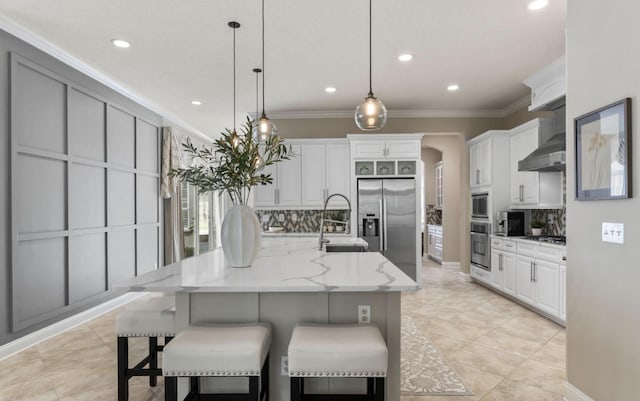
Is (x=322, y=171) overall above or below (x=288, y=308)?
above

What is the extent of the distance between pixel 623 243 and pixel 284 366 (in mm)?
1906

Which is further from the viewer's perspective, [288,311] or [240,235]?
[240,235]

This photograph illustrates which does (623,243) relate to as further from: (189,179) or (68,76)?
(68,76)

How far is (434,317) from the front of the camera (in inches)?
172

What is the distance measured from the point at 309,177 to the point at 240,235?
13.2 feet

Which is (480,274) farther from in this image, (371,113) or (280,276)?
(280,276)

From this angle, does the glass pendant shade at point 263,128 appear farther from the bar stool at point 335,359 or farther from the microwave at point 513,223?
the microwave at point 513,223

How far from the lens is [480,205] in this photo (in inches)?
230

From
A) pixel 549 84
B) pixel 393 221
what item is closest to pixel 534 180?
pixel 549 84

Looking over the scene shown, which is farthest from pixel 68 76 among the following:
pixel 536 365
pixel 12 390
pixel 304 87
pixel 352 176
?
pixel 536 365

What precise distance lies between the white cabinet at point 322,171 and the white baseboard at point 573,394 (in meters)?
4.15

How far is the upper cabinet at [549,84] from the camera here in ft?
12.4

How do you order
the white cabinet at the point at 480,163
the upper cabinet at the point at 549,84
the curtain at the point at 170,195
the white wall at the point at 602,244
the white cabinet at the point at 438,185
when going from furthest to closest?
the white cabinet at the point at 438,185 < the curtain at the point at 170,195 < the white cabinet at the point at 480,163 < the upper cabinet at the point at 549,84 < the white wall at the point at 602,244

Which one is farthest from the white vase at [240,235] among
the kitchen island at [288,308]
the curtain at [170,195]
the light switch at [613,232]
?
the curtain at [170,195]
